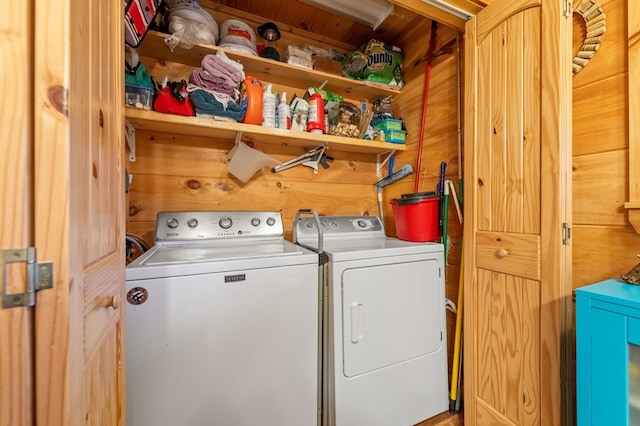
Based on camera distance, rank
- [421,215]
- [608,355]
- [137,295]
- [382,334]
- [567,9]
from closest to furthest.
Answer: [608,355], [137,295], [567,9], [382,334], [421,215]

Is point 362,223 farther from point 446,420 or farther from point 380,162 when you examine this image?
point 446,420

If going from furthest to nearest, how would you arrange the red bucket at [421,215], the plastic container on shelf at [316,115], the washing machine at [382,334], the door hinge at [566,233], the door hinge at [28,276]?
the plastic container on shelf at [316,115] → the red bucket at [421,215] → the washing machine at [382,334] → the door hinge at [566,233] → the door hinge at [28,276]

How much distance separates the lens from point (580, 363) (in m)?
0.84

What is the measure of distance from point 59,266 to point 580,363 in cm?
135

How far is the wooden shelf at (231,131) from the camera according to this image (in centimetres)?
133

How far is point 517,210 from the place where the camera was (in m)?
1.15

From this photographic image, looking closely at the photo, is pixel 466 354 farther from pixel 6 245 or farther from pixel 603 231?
pixel 6 245

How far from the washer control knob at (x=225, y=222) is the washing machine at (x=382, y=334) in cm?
37

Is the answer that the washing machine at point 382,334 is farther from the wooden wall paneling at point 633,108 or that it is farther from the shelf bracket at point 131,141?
the shelf bracket at point 131,141

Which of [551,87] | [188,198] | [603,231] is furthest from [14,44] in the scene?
[603,231]

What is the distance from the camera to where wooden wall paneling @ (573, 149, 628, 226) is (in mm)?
989

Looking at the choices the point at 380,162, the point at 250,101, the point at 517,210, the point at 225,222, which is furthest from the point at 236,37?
the point at 517,210

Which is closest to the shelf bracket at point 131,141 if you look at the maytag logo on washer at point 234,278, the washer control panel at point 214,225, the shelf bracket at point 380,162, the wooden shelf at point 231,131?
the wooden shelf at point 231,131

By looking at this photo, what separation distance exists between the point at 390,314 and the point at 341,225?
0.64m
